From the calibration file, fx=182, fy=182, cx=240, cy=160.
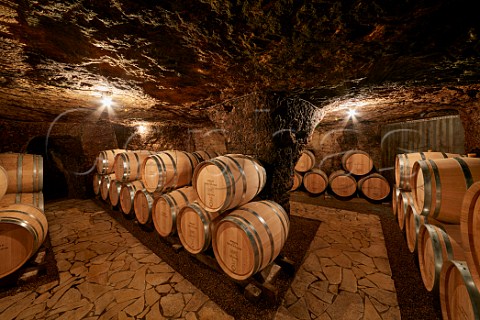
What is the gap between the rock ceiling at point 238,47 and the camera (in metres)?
1.27

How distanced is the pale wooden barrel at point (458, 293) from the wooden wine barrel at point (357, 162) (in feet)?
16.8

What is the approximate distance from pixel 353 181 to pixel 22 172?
28.5 ft

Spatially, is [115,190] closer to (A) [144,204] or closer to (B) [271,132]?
(A) [144,204]

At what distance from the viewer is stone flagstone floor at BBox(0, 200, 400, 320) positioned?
7.52 feet

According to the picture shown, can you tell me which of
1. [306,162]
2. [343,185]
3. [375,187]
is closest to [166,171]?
[306,162]

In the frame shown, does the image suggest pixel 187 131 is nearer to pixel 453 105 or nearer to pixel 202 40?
pixel 202 40

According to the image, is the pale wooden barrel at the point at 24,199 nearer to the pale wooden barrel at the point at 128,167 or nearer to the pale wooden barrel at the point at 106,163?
the pale wooden barrel at the point at 128,167

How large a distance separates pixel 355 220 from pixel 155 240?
4.93 m

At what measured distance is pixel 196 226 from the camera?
2.89m

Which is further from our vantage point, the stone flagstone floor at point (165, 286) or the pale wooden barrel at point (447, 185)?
the stone flagstone floor at point (165, 286)

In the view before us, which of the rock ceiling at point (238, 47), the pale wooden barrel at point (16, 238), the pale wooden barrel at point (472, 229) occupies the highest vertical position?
the rock ceiling at point (238, 47)

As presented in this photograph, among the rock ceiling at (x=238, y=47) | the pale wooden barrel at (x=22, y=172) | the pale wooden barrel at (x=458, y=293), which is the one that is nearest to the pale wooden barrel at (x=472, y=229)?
the pale wooden barrel at (x=458, y=293)

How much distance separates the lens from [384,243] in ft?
12.1

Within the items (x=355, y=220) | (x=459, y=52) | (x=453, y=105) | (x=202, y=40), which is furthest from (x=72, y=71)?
(x=453, y=105)
